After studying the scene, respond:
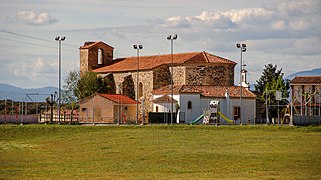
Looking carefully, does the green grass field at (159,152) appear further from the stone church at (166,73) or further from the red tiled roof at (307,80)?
the red tiled roof at (307,80)

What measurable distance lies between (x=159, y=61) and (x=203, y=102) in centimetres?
1469

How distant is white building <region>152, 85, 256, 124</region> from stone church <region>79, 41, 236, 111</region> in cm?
508

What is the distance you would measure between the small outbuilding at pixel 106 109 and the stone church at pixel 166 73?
327 cm

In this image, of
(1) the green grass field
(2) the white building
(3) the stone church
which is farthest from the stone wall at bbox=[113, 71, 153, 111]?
(1) the green grass field

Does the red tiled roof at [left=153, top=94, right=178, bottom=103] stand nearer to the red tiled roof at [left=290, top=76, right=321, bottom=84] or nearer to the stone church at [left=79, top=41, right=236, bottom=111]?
the stone church at [left=79, top=41, right=236, bottom=111]

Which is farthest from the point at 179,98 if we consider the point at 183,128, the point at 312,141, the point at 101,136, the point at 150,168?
the point at 150,168

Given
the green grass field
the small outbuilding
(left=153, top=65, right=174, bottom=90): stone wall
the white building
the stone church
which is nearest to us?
the green grass field

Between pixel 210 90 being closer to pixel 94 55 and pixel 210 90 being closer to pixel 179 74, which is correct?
pixel 179 74

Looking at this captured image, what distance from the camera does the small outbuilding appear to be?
85438mm

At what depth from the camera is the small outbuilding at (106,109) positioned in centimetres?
8544

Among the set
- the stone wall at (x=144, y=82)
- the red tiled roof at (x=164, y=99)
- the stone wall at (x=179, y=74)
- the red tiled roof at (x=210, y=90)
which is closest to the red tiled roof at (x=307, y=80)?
the red tiled roof at (x=210, y=90)

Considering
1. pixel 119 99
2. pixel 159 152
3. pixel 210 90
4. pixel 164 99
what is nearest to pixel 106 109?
pixel 119 99

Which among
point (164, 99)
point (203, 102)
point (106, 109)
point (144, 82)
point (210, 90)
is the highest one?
point (144, 82)

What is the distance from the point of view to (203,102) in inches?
3346
